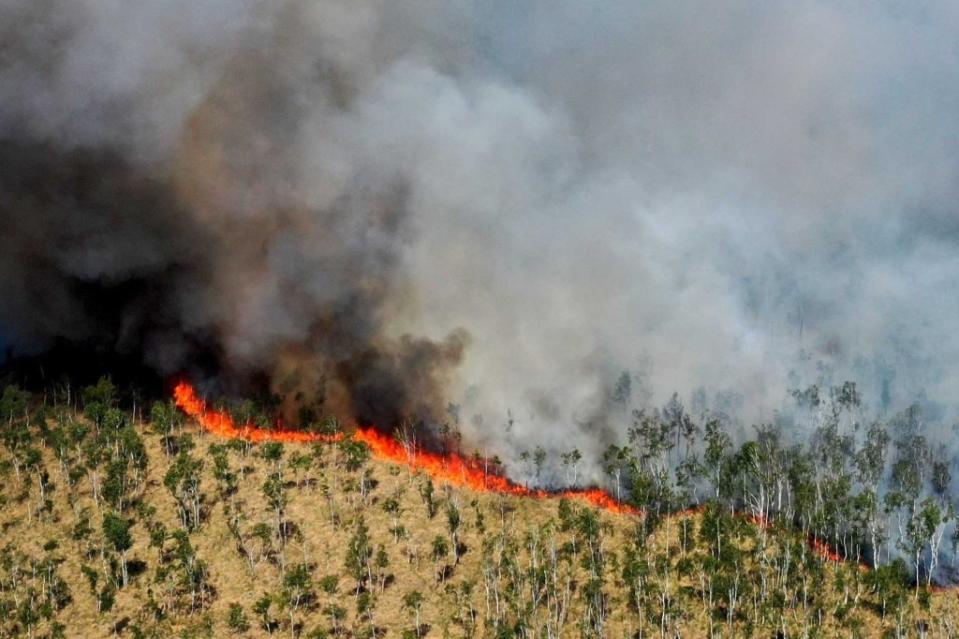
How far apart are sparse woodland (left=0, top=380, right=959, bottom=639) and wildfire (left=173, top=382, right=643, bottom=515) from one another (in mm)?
3867

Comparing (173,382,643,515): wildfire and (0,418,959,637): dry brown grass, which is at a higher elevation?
(173,382,643,515): wildfire

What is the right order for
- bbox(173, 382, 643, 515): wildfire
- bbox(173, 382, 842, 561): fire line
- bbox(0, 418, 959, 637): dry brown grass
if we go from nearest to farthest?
bbox(0, 418, 959, 637): dry brown grass → bbox(173, 382, 842, 561): fire line → bbox(173, 382, 643, 515): wildfire

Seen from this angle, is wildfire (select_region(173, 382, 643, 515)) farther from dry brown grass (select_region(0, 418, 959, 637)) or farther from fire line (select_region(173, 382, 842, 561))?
dry brown grass (select_region(0, 418, 959, 637))

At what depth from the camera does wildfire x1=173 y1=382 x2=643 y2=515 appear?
468ft

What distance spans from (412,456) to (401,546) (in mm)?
31451

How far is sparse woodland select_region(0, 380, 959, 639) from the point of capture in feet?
349

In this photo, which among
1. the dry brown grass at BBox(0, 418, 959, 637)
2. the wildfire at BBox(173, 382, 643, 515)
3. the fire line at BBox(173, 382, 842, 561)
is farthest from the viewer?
the wildfire at BBox(173, 382, 643, 515)

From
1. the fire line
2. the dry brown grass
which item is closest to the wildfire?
the fire line

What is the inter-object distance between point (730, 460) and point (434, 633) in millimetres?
59370

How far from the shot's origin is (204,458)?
141m

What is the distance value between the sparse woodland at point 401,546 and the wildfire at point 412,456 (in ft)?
12.7

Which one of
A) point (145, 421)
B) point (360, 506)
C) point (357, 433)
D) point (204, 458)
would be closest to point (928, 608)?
point (360, 506)

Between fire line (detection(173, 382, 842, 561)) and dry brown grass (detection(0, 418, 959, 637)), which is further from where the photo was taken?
fire line (detection(173, 382, 842, 561))

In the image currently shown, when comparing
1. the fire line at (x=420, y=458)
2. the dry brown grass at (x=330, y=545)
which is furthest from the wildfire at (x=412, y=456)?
the dry brown grass at (x=330, y=545)
